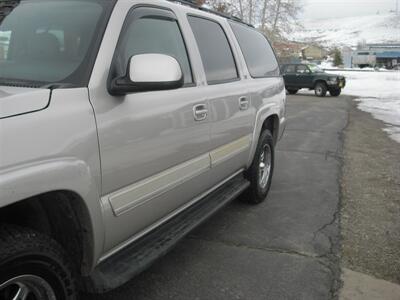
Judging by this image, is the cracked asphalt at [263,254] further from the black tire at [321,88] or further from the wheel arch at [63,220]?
the black tire at [321,88]

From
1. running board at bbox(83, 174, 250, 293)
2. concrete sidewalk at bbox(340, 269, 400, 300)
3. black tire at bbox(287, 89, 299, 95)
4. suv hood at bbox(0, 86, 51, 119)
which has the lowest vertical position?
black tire at bbox(287, 89, 299, 95)

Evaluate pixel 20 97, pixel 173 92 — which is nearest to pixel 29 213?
pixel 20 97

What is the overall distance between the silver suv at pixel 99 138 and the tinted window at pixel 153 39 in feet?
0.04

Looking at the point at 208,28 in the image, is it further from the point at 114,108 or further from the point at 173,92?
the point at 114,108

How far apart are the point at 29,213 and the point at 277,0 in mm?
51791

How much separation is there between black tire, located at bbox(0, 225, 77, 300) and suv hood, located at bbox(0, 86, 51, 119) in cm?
53

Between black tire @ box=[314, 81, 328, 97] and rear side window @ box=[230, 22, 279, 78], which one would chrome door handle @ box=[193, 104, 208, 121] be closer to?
rear side window @ box=[230, 22, 279, 78]

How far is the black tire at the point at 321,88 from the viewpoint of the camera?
24578 mm

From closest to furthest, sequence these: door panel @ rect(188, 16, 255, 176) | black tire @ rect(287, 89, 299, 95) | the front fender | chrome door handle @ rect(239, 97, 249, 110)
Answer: the front fender
door panel @ rect(188, 16, 255, 176)
chrome door handle @ rect(239, 97, 249, 110)
black tire @ rect(287, 89, 299, 95)

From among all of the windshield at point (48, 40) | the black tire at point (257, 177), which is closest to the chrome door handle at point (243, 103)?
the black tire at point (257, 177)

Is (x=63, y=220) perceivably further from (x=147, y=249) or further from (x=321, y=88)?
(x=321, y=88)

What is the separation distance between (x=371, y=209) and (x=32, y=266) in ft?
13.6

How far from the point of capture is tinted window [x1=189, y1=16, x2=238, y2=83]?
3.72 metres

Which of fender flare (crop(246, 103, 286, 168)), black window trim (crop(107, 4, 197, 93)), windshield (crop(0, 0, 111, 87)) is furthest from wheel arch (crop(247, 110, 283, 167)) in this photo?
windshield (crop(0, 0, 111, 87))
